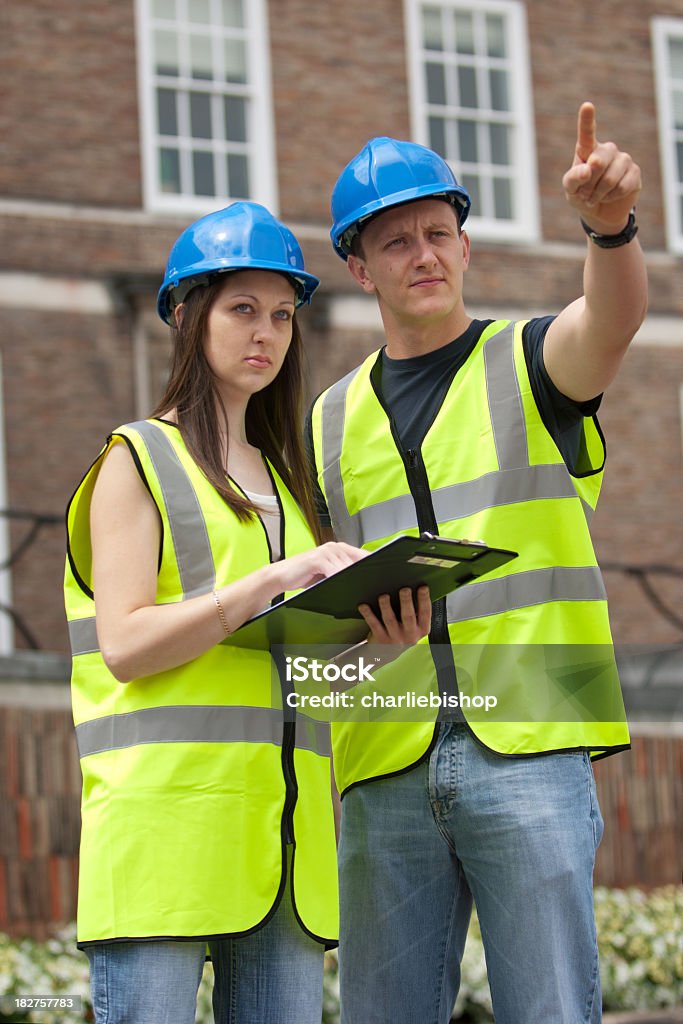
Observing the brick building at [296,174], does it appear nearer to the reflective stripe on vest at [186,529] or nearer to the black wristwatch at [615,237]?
the reflective stripe on vest at [186,529]

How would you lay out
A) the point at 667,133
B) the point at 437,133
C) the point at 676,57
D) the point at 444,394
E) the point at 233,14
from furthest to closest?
1. the point at 676,57
2. the point at 667,133
3. the point at 437,133
4. the point at 233,14
5. the point at 444,394

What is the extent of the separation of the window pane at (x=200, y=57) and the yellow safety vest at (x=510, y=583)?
11698 mm

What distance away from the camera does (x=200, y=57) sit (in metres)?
14.4

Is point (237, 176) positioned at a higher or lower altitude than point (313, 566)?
higher

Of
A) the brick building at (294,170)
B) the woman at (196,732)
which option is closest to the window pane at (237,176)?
the brick building at (294,170)

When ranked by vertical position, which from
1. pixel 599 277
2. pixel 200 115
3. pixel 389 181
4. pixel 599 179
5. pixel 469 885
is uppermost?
pixel 200 115

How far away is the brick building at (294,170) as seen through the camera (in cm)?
1356

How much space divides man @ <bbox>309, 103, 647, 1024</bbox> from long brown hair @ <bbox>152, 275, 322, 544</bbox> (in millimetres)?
165

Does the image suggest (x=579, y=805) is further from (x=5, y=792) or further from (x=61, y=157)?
(x=61, y=157)

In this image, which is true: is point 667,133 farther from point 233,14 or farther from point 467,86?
point 233,14

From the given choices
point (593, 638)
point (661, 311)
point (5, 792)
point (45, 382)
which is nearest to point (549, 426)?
point (593, 638)

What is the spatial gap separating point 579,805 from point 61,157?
1171 cm

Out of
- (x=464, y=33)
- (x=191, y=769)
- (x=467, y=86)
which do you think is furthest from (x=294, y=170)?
(x=191, y=769)

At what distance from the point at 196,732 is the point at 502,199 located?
1324 cm
